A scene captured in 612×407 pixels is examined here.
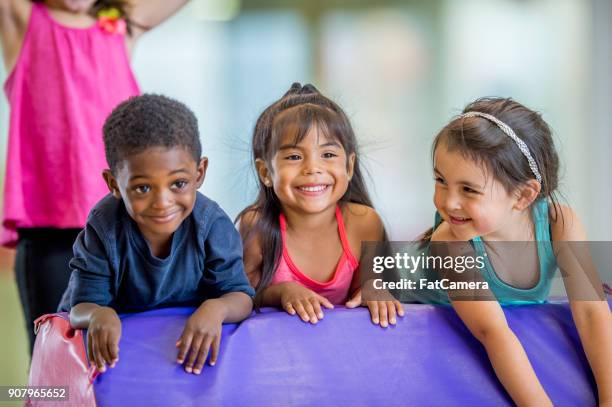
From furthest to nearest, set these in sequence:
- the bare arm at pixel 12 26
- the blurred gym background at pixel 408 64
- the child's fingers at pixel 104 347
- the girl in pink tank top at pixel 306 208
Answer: the blurred gym background at pixel 408 64 → the bare arm at pixel 12 26 → the girl in pink tank top at pixel 306 208 → the child's fingers at pixel 104 347

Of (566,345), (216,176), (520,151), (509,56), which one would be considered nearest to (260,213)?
(520,151)

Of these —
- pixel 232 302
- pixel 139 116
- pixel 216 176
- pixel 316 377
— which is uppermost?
pixel 139 116

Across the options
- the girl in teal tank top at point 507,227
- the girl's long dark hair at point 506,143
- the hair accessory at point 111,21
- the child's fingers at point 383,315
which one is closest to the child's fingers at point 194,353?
the child's fingers at point 383,315

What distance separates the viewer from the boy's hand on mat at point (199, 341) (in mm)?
1221

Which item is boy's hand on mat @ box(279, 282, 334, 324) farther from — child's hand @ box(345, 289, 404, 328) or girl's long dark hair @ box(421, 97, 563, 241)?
girl's long dark hair @ box(421, 97, 563, 241)

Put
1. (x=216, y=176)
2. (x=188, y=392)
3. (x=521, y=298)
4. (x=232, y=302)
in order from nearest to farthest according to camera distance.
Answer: (x=188, y=392), (x=232, y=302), (x=521, y=298), (x=216, y=176)

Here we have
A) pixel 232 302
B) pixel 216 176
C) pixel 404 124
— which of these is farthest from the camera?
pixel 404 124

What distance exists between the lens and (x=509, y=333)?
4.28 ft

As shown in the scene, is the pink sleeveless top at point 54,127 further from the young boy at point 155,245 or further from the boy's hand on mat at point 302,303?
the boy's hand on mat at point 302,303

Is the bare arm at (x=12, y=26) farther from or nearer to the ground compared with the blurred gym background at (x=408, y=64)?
farther from the ground

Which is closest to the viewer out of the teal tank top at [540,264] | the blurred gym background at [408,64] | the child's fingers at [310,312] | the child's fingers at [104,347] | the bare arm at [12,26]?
the child's fingers at [104,347]

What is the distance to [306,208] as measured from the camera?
155 centimetres

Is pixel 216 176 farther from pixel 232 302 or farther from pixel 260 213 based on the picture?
pixel 232 302

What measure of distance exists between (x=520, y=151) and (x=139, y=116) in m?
0.71
